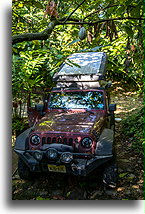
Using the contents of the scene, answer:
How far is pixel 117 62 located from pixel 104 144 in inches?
172

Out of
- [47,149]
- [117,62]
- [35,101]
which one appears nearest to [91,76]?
[35,101]

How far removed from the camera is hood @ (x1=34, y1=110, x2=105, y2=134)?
2.68 meters

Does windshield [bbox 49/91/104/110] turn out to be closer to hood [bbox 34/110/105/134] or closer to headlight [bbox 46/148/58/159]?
hood [bbox 34/110/105/134]

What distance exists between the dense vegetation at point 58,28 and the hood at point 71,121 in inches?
20.3

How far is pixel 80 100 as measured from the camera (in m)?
3.24

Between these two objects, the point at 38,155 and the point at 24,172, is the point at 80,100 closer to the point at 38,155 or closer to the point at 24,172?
the point at 38,155

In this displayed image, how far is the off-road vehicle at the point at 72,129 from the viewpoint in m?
2.41

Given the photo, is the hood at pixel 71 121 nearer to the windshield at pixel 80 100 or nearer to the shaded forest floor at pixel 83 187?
the windshield at pixel 80 100

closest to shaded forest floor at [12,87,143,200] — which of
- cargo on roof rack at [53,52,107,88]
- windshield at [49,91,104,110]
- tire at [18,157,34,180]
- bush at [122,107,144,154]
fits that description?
tire at [18,157,34,180]

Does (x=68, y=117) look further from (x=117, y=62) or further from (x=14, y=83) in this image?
(x=117, y=62)

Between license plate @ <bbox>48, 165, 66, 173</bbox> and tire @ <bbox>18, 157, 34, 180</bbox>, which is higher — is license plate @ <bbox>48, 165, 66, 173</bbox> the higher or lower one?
the higher one

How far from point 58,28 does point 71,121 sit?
3.64 feet

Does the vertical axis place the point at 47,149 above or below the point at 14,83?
below

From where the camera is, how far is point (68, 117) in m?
3.03
